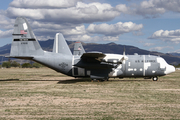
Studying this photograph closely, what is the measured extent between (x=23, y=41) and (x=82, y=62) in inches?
295

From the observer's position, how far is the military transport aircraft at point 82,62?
76.5ft

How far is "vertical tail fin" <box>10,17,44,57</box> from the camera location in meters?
23.3

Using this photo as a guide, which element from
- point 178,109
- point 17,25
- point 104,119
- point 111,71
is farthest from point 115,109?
point 17,25

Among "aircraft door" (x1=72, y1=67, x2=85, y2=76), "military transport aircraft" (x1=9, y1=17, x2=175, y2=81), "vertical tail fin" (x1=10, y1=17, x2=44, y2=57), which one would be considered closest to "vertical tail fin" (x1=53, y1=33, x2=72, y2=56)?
"military transport aircraft" (x1=9, y1=17, x2=175, y2=81)

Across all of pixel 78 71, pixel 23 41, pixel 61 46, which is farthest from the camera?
pixel 61 46

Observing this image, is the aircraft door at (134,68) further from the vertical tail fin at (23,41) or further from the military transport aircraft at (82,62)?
the vertical tail fin at (23,41)

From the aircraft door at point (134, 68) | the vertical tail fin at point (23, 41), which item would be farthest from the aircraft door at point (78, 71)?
the aircraft door at point (134, 68)

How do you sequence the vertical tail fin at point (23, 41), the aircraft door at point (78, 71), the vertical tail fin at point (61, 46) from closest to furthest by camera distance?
1. the vertical tail fin at point (23, 41)
2. the aircraft door at point (78, 71)
3. the vertical tail fin at point (61, 46)

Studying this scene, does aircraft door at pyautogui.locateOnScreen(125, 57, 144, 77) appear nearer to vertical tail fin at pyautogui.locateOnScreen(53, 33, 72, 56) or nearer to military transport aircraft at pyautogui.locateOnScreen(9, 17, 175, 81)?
military transport aircraft at pyautogui.locateOnScreen(9, 17, 175, 81)

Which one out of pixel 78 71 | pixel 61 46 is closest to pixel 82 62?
pixel 78 71

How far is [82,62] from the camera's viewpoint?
2348 centimetres

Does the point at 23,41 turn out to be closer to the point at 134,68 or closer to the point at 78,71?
the point at 78,71

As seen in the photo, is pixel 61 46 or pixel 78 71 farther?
pixel 61 46

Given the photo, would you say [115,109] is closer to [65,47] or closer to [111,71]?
[111,71]
